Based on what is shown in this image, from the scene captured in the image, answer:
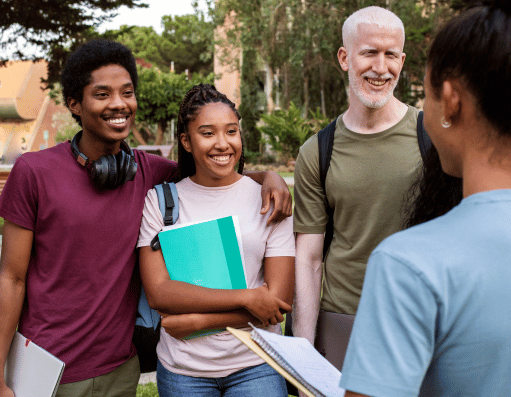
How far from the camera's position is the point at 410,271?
0.97m

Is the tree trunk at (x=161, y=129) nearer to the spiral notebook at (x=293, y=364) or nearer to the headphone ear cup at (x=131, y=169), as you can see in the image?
the headphone ear cup at (x=131, y=169)

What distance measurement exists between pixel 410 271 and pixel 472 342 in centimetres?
18

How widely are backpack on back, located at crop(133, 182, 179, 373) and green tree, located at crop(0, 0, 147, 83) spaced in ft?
38.4

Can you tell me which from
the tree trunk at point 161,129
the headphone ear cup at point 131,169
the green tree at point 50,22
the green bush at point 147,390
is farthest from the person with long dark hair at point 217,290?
the tree trunk at point 161,129

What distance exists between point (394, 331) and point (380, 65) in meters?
1.66

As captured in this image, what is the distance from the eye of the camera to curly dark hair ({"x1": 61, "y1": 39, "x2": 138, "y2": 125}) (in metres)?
2.33

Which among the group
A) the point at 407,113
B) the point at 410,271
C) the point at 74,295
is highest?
the point at 407,113

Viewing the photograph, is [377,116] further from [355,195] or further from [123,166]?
[123,166]

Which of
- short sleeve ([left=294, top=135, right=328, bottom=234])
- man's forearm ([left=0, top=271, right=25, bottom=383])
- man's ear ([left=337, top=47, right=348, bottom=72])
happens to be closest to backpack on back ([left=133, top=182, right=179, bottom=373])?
man's forearm ([left=0, top=271, right=25, bottom=383])

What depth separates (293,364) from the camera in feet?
4.14

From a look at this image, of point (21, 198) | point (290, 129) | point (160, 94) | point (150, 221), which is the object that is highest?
point (160, 94)

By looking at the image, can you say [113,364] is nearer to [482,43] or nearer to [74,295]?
[74,295]

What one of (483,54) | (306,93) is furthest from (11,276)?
(306,93)

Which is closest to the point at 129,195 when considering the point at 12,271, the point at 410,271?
the point at 12,271
